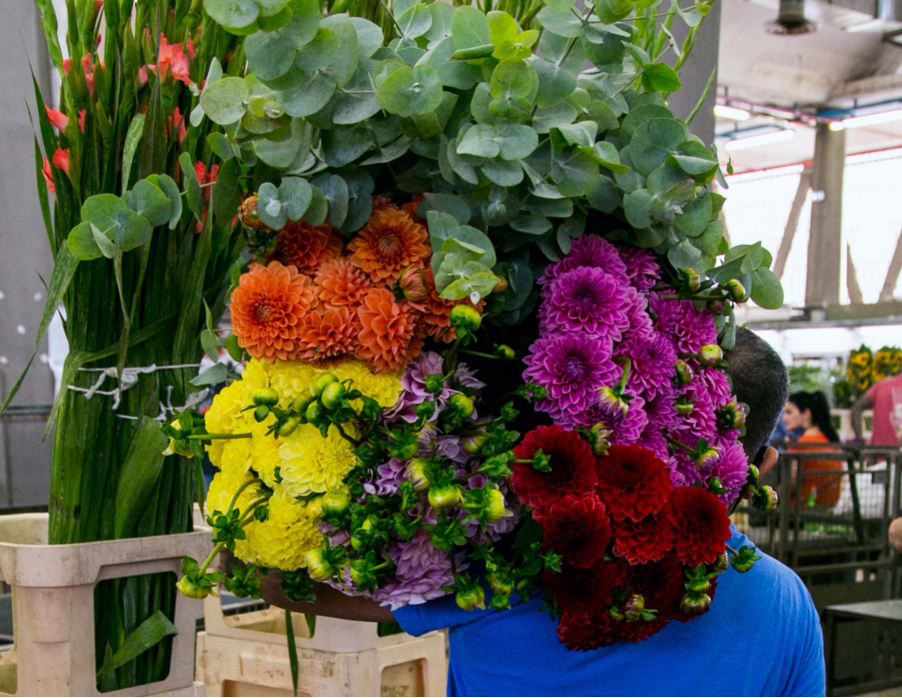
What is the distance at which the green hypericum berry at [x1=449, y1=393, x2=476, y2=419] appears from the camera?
2.40 feet

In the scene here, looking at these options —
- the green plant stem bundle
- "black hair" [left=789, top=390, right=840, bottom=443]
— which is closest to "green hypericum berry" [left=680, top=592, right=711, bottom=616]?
the green plant stem bundle

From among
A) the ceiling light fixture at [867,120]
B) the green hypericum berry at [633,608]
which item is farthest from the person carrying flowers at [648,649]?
the ceiling light fixture at [867,120]

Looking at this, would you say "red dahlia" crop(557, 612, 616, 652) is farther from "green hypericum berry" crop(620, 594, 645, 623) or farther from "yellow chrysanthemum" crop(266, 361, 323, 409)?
"yellow chrysanthemum" crop(266, 361, 323, 409)


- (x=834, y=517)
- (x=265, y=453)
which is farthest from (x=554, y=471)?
(x=834, y=517)

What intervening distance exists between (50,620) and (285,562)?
43 cm

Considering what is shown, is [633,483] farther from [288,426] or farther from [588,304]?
[288,426]

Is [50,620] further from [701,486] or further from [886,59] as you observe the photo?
[886,59]

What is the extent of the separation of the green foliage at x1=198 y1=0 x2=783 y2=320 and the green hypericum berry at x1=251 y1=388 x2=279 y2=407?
0.46 ft

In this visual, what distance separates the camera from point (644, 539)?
0.70 m

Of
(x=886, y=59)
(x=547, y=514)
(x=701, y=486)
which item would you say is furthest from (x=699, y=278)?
(x=886, y=59)

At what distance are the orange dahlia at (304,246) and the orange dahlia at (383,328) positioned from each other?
7cm

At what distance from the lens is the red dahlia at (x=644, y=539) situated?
0.69 metres

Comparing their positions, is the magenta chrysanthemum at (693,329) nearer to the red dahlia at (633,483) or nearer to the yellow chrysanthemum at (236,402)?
the red dahlia at (633,483)

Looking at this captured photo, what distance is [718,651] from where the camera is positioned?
0.81 meters
